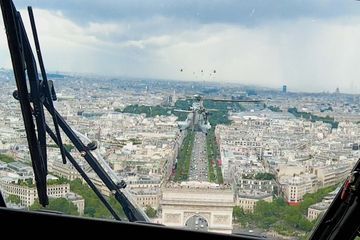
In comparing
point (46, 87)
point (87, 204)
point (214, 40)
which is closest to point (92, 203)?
point (87, 204)

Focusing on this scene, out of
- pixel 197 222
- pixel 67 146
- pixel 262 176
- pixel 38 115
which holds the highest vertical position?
pixel 38 115

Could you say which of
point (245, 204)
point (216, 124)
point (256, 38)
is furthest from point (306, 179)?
point (256, 38)

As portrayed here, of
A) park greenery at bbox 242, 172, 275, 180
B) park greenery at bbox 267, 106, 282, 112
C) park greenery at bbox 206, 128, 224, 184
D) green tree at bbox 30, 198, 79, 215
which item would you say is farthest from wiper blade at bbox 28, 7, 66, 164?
park greenery at bbox 267, 106, 282, 112

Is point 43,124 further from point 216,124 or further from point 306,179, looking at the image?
point 306,179

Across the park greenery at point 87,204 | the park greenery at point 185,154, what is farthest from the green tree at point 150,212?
the park greenery at point 185,154

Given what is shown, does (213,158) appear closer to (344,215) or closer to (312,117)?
(312,117)

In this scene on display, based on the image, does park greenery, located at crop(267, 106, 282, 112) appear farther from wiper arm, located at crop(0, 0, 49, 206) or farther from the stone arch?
wiper arm, located at crop(0, 0, 49, 206)
